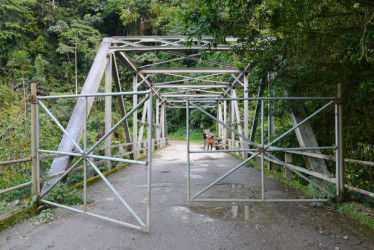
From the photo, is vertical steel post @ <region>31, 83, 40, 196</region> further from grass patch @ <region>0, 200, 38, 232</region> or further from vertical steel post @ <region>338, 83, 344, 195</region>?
vertical steel post @ <region>338, 83, 344, 195</region>

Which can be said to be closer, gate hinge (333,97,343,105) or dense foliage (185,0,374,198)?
dense foliage (185,0,374,198)

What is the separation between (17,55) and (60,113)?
11.8m

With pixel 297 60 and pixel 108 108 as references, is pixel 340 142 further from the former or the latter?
pixel 108 108

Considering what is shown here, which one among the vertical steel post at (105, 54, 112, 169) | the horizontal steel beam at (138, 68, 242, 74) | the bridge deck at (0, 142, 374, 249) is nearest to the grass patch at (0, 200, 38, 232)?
the bridge deck at (0, 142, 374, 249)

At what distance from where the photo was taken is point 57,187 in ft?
17.4

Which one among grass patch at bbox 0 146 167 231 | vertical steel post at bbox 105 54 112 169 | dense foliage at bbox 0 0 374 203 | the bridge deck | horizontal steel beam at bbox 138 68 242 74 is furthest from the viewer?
horizontal steel beam at bbox 138 68 242 74

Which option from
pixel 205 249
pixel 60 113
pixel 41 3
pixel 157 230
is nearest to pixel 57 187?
pixel 157 230

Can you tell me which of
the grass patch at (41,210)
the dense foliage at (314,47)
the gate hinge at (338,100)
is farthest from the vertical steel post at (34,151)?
the gate hinge at (338,100)

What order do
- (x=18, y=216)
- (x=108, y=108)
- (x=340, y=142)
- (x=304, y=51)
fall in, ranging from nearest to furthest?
(x=18, y=216), (x=304, y=51), (x=340, y=142), (x=108, y=108)

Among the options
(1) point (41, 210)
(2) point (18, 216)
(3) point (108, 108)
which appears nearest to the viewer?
(2) point (18, 216)

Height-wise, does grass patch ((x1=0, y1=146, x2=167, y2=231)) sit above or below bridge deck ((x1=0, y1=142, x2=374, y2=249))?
above

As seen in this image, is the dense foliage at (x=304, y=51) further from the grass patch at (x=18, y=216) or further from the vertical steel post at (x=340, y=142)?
the grass patch at (x=18, y=216)

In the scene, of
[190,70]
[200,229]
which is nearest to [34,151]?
[200,229]

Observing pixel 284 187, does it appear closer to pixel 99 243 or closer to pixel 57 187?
pixel 99 243
